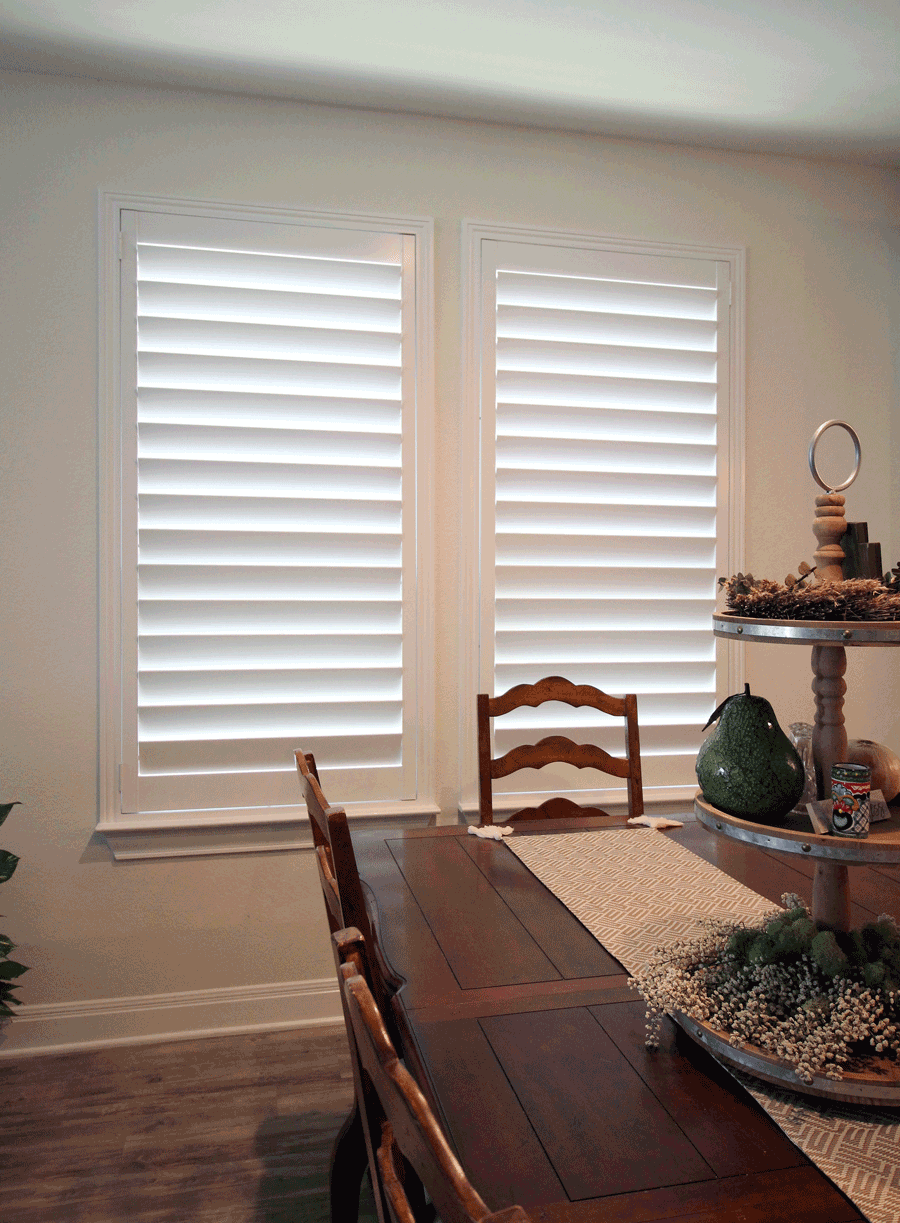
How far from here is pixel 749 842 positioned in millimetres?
1036

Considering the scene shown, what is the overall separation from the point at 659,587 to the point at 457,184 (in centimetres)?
143

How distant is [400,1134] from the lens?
657 mm

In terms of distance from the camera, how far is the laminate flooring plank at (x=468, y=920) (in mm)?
1320

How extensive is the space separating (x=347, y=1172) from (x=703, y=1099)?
100 centimetres

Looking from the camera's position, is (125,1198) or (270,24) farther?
(270,24)

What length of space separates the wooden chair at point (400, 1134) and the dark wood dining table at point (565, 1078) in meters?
Result: 0.09

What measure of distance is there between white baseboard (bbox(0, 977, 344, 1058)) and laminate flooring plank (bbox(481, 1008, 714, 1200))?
171 centimetres

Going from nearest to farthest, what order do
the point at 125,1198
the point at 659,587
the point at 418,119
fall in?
the point at 125,1198
the point at 418,119
the point at 659,587

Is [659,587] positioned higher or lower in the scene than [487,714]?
A: higher

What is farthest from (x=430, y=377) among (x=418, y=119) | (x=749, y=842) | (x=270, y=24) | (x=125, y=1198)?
(x=125, y=1198)

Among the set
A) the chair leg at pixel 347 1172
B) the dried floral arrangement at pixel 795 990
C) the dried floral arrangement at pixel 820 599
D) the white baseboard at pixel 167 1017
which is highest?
the dried floral arrangement at pixel 820 599

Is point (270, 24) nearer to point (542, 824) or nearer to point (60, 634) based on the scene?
point (60, 634)

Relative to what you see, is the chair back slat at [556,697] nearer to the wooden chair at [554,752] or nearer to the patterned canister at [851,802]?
the wooden chair at [554,752]

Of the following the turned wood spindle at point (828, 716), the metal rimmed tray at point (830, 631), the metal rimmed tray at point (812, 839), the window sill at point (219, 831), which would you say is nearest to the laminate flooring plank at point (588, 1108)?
the metal rimmed tray at point (812, 839)
